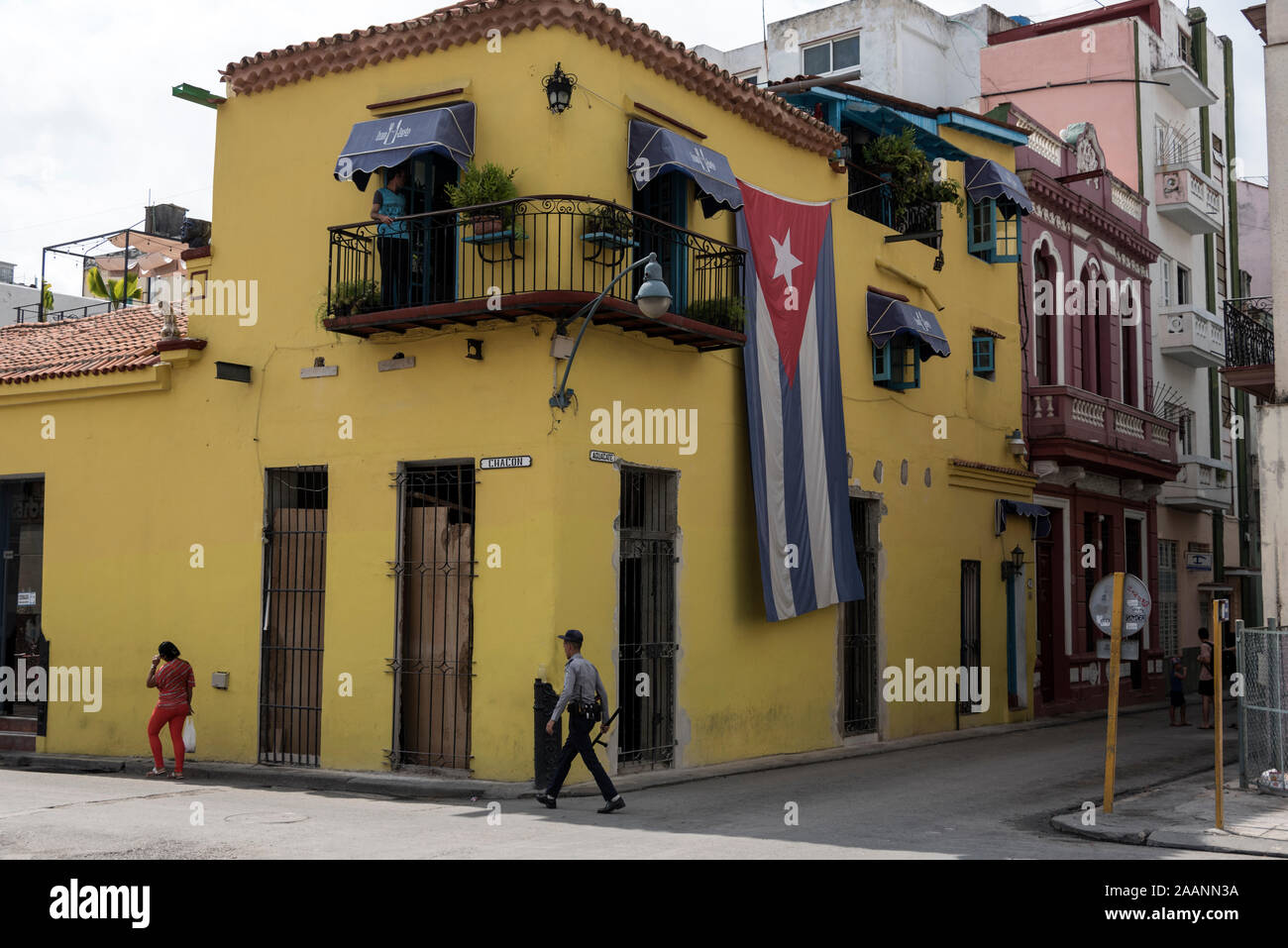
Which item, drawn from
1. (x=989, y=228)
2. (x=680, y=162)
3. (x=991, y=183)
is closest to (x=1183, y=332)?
(x=989, y=228)

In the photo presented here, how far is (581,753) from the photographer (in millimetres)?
12398

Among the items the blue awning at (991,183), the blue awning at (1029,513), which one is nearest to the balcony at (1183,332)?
the blue awning at (1029,513)

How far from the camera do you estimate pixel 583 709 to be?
12.4 metres

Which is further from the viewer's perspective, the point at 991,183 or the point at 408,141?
the point at 991,183

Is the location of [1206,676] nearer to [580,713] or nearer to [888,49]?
[580,713]

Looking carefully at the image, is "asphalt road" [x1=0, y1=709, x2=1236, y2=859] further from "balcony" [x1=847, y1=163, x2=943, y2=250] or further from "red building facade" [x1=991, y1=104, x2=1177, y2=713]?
"red building facade" [x1=991, y1=104, x2=1177, y2=713]

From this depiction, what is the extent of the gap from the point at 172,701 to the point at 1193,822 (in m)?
10.8

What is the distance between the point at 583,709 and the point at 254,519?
20.4 feet

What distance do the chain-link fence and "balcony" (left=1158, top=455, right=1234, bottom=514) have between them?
1829cm

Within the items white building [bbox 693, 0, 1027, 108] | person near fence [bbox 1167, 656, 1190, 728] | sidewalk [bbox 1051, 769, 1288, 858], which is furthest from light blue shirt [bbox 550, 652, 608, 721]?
white building [bbox 693, 0, 1027, 108]

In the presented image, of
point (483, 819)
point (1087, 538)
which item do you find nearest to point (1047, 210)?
point (1087, 538)

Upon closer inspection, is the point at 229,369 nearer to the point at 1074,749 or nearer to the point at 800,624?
the point at 800,624

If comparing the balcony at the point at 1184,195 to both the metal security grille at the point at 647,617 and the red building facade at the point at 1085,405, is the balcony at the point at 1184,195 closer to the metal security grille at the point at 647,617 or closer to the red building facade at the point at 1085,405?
the red building facade at the point at 1085,405

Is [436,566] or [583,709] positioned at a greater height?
[436,566]
